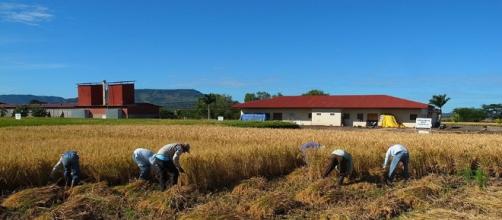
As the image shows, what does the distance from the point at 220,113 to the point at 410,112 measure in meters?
44.1

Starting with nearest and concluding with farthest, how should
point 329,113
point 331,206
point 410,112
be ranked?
point 331,206, point 410,112, point 329,113

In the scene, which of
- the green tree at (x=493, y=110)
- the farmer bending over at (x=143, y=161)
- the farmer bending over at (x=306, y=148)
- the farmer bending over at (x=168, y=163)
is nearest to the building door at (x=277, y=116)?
the farmer bending over at (x=306, y=148)

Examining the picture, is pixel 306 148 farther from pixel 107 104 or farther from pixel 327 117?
pixel 107 104

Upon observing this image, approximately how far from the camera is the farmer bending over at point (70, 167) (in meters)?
10.4

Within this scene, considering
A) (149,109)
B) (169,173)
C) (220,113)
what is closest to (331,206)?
(169,173)

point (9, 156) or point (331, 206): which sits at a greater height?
point (9, 156)

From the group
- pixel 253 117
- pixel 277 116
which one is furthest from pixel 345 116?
pixel 253 117

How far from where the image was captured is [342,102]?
2359 inches

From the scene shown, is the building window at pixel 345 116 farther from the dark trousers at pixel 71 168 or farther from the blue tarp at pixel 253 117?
the dark trousers at pixel 71 168

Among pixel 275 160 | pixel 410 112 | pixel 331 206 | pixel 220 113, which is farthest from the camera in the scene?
pixel 220 113

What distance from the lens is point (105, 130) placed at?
29125mm

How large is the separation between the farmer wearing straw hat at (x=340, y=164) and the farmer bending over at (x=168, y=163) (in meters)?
3.42

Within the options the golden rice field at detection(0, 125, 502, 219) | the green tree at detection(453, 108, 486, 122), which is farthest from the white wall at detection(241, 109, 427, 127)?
the green tree at detection(453, 108, 486, 122)

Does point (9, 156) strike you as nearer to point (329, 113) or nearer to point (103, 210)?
point (103, 210)
